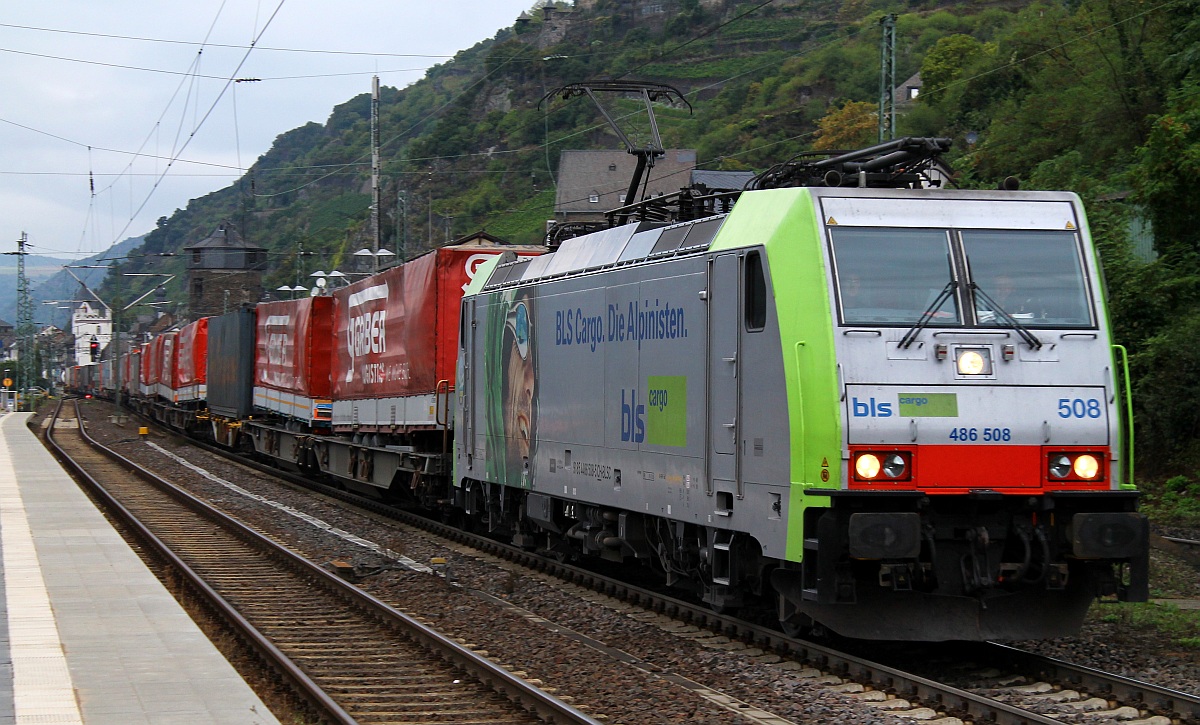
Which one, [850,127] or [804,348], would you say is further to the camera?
[850,127]

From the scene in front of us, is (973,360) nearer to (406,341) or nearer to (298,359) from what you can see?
(406,341)

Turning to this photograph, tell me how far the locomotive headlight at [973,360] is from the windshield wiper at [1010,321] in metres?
0.28

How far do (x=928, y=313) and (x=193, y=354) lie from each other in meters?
37.3

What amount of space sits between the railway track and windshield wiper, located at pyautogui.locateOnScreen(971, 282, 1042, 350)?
12.7 ft

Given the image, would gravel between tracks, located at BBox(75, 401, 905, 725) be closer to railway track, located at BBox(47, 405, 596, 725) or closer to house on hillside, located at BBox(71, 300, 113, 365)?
railway track, located at BBox(47, 405, 596, 725)

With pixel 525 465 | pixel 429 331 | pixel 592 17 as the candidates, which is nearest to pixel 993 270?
pixel 525 465

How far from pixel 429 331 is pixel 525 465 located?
190 inches

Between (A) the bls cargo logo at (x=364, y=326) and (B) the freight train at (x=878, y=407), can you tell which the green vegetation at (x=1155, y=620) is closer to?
(B) the freight train at (x=878, y=407)

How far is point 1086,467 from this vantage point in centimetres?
881

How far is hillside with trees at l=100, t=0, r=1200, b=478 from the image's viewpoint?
22297mm

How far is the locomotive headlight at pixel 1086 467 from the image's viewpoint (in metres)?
8.80

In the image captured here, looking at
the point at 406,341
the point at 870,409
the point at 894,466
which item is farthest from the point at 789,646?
the point at 406,341

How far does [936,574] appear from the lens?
8633mm

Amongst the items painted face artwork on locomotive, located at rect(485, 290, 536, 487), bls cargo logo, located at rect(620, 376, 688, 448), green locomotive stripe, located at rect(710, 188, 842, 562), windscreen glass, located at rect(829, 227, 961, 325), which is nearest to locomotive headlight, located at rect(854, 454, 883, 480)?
green locomotive stripe, located at rect(710, 188, 842, 562)
